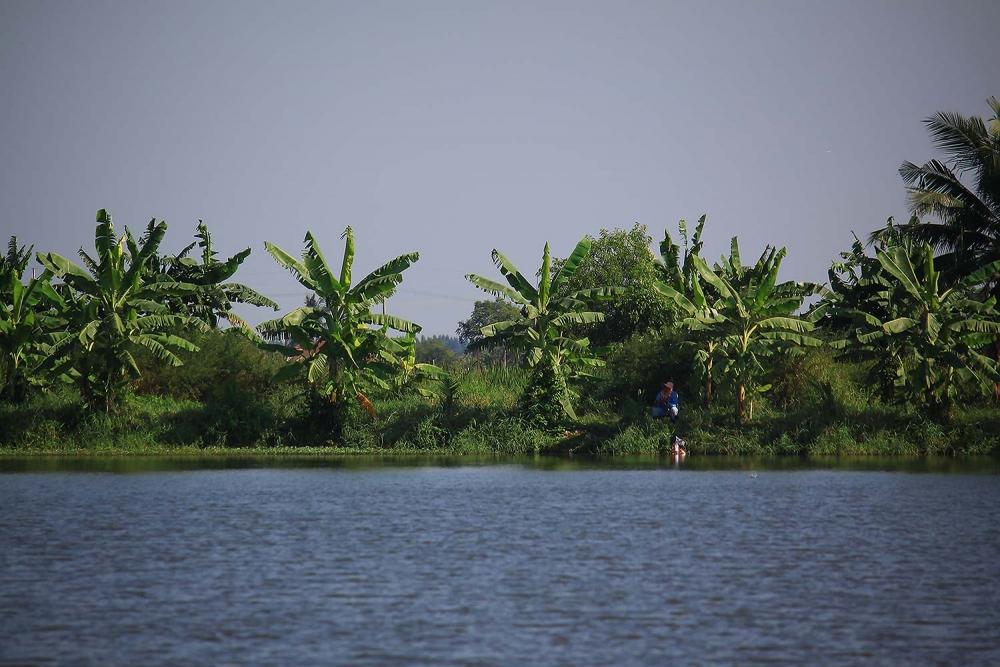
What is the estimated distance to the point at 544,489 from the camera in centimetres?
2780

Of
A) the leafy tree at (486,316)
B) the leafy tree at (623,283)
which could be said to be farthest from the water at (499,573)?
the leafy tree at (486,316)

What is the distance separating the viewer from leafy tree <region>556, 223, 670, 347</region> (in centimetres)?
4925

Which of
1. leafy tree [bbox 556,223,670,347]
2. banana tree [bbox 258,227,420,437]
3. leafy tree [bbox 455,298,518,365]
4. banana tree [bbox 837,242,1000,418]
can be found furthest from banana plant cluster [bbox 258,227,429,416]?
leafy tree [bbox 455,298,518,365]

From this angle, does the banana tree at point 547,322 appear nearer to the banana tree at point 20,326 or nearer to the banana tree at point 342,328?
the banana tree at point 342,328

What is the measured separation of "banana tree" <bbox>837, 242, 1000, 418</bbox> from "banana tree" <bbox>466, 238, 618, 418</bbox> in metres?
8.79

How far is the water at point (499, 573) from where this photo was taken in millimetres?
12016

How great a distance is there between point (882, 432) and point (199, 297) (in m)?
25.3

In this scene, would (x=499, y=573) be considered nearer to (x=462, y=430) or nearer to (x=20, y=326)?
(x=462, y=430)

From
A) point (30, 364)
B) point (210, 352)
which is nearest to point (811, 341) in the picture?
point (210, 352)

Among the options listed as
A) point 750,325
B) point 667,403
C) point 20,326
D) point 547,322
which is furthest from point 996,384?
point 20,326

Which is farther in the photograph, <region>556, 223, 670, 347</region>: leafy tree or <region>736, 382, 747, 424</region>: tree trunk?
<region>556, 223, 670, 347</region>: leafy tree

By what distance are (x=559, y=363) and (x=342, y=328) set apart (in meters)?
7.53

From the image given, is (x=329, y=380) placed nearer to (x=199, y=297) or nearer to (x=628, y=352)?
(x=199, y=297)

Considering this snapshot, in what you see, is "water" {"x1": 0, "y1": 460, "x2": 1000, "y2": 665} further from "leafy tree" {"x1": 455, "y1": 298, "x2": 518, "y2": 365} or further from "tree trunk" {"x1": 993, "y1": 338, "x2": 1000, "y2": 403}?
"leafy tree" {"x1": 455, "y1": 298, "x2": 518, "y2": 365}
